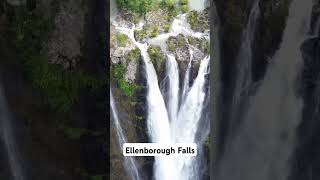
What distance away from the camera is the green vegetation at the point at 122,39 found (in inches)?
95.4

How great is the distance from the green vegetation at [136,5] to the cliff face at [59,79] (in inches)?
8.1

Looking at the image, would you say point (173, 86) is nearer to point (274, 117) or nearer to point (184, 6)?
point (184, 6)

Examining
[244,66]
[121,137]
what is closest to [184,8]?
[244,66]

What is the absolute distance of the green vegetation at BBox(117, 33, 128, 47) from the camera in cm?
242

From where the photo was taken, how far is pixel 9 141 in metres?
2.65

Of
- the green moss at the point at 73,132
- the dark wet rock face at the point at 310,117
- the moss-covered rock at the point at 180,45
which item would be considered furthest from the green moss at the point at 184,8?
the green moss at the point at 73,132

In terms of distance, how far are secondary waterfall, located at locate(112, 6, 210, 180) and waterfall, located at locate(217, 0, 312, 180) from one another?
29 cm

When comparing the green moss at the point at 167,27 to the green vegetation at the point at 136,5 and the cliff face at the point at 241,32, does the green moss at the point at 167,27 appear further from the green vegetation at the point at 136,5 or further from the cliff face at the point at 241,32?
the cliff face at the point at 241,32

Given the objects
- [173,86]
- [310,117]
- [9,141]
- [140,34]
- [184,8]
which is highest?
[184,8]

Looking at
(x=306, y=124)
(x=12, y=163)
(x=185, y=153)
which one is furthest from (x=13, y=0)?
(x=306, y=124)

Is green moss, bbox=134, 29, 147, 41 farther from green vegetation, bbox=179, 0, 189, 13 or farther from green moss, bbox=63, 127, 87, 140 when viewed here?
green moss, bbox=63, 127, 87, 140

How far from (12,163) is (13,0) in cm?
78

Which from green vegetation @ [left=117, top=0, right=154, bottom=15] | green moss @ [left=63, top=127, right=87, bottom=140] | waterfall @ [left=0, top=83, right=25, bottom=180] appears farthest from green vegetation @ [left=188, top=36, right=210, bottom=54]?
waterfall @ [left=0, top=83, right=25, bottom=180]

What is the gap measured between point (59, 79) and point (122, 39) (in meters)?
0.40
